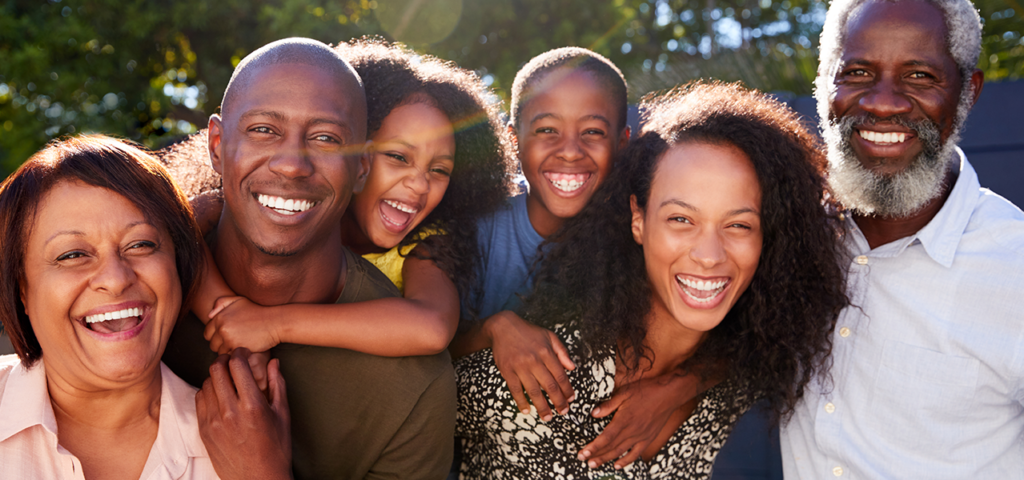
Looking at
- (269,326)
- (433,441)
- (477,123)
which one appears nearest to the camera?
(269,326)

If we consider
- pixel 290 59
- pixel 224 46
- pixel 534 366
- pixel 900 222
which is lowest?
pixel 534 366

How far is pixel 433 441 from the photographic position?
2.44 meters

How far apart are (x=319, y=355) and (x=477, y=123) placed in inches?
50.7

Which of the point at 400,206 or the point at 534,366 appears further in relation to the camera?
the point at 400,206

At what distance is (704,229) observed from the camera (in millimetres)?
2420

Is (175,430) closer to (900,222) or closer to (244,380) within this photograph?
(244,380)

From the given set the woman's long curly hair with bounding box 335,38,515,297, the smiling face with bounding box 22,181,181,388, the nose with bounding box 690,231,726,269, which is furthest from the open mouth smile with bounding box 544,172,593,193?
the smiling face with bounding box 22,181,181,388

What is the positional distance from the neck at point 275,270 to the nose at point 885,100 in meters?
2.07

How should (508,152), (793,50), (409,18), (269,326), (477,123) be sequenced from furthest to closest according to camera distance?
(409,18), (793,50), (508,152), (477,123), (269,326)

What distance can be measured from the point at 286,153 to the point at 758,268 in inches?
69.5

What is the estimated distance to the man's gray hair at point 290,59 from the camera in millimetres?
2268

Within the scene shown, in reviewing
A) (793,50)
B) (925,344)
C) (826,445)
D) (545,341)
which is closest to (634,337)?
(545,341)

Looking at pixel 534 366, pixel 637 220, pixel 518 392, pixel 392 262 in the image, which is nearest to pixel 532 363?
pixel 534 366

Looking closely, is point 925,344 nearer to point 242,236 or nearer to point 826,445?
point 826,445
